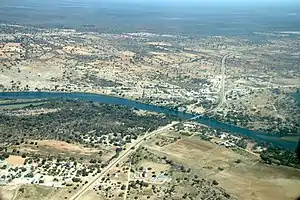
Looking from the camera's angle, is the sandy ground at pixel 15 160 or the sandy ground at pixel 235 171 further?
the sandy ground at pixel 15 160

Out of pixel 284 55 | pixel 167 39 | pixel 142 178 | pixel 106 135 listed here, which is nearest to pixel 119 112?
pixel 106 135

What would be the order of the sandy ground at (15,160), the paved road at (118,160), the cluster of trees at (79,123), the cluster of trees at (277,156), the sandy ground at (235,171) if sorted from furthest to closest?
the cluster of trees at (79,123), the cluster of trees at (277,156), the sandy ground at (15,160), the paved road at (118,160), the sandy ground at (235,171)

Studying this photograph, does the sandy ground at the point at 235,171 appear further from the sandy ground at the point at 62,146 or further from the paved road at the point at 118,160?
the sandy ground at the point at 62,146

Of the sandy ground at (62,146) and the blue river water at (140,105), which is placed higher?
the sandy ground at (62,146)

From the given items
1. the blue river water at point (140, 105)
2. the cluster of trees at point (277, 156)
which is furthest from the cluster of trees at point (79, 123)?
the cluster of trees at point (277, 156)

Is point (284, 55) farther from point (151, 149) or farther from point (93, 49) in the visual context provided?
point (151, 149)

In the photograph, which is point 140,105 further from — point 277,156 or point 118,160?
point 277,156

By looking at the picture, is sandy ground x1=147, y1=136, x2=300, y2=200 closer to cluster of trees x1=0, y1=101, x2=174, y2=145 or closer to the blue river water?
cluster of trees x1=0, y1=101, x2=174, y2=145

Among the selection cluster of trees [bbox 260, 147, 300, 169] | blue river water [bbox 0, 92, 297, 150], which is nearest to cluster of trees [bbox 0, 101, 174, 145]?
blue river water [bbox 0, 92, 297, 150]

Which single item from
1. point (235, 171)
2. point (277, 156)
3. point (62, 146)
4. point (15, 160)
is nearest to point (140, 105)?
point (62, 146)

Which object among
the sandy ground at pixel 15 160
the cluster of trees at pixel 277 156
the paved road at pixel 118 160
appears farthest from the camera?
the cluster of trees at pixel 277 156

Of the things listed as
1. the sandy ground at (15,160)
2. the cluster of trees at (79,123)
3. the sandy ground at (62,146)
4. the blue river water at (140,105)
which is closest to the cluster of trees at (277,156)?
the blue river water at (140,105)
